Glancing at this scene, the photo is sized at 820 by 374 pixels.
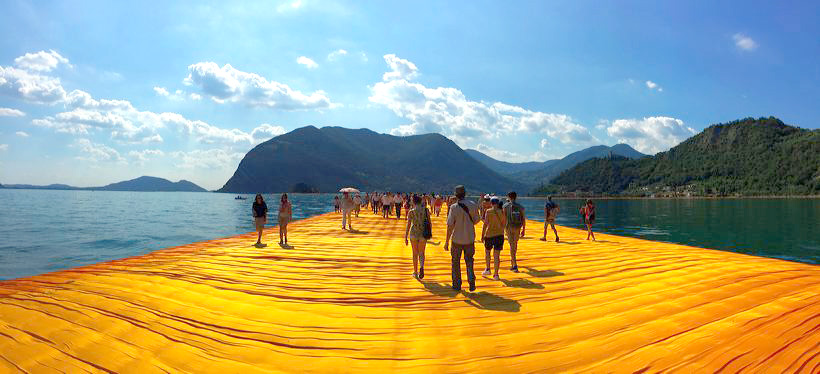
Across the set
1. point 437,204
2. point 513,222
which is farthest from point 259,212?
point 437,204

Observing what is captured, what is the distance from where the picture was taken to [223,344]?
14.1 feet

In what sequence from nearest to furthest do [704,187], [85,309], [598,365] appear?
[598,365] → [85,309] → [704,187]

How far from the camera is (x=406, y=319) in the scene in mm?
5148

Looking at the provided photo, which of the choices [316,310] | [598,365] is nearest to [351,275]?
[316,310]

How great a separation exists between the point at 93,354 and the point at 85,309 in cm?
171

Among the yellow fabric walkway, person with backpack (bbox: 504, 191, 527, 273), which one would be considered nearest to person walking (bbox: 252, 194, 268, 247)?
the yellow fabric walkway

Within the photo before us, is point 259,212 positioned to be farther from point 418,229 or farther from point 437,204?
point 437,204

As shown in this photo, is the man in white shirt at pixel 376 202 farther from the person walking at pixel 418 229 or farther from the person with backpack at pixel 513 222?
the person walking at pixel 418 229

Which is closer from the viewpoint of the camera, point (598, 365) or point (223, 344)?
point (598, 365)

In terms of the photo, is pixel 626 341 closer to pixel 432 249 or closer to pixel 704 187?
pixel 432 249

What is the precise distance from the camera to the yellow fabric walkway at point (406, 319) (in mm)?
3885

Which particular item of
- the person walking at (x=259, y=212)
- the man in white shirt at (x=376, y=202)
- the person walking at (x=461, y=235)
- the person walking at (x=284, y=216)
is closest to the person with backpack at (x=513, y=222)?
the person walking at (x=461, y=235)

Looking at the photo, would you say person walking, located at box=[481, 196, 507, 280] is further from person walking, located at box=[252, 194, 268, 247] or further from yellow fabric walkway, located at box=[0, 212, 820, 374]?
person walking, located at box=[252, 194, 268, 247]

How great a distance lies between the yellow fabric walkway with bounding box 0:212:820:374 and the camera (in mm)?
3885
